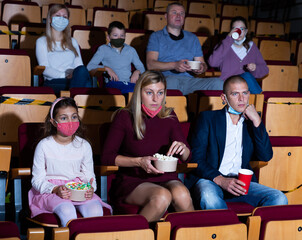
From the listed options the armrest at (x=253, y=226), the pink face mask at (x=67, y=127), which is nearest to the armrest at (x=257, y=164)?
the armrest at (x=253, y=226)

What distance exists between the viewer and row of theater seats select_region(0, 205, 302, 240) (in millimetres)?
755

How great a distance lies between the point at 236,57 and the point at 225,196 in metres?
0.77

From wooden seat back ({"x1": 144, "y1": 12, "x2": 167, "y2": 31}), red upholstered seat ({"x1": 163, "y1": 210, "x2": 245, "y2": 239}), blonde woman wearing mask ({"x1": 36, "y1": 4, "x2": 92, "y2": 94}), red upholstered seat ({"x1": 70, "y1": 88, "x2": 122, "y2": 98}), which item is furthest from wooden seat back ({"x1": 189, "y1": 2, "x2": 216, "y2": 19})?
red upholstered seat ({"x1": 163, "y1": 210, "x2": 245, "y2": 239})

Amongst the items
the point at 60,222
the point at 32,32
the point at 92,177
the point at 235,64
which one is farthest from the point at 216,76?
the point at 60,222

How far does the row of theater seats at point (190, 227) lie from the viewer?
755 mm

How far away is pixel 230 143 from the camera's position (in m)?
1.19

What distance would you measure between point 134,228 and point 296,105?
0.93 meters

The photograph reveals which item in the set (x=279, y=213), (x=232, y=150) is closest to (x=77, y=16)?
(x=232, y=150)

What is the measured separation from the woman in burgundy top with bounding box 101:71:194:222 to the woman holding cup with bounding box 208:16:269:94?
26.4 inches

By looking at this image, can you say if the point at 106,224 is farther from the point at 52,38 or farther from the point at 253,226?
the point at 52,38

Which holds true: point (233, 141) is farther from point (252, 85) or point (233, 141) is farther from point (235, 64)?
point (235, 64)

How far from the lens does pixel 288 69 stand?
1.87 metres

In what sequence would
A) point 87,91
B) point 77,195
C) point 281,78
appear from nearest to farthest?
point 77,195 < point 87,91 < point 281,78

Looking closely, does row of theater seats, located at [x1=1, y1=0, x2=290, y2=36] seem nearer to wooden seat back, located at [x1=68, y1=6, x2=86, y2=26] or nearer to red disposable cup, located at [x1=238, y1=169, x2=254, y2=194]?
wooden seat back, located at [x1=68, y1=6, x2=86, y2=26]
